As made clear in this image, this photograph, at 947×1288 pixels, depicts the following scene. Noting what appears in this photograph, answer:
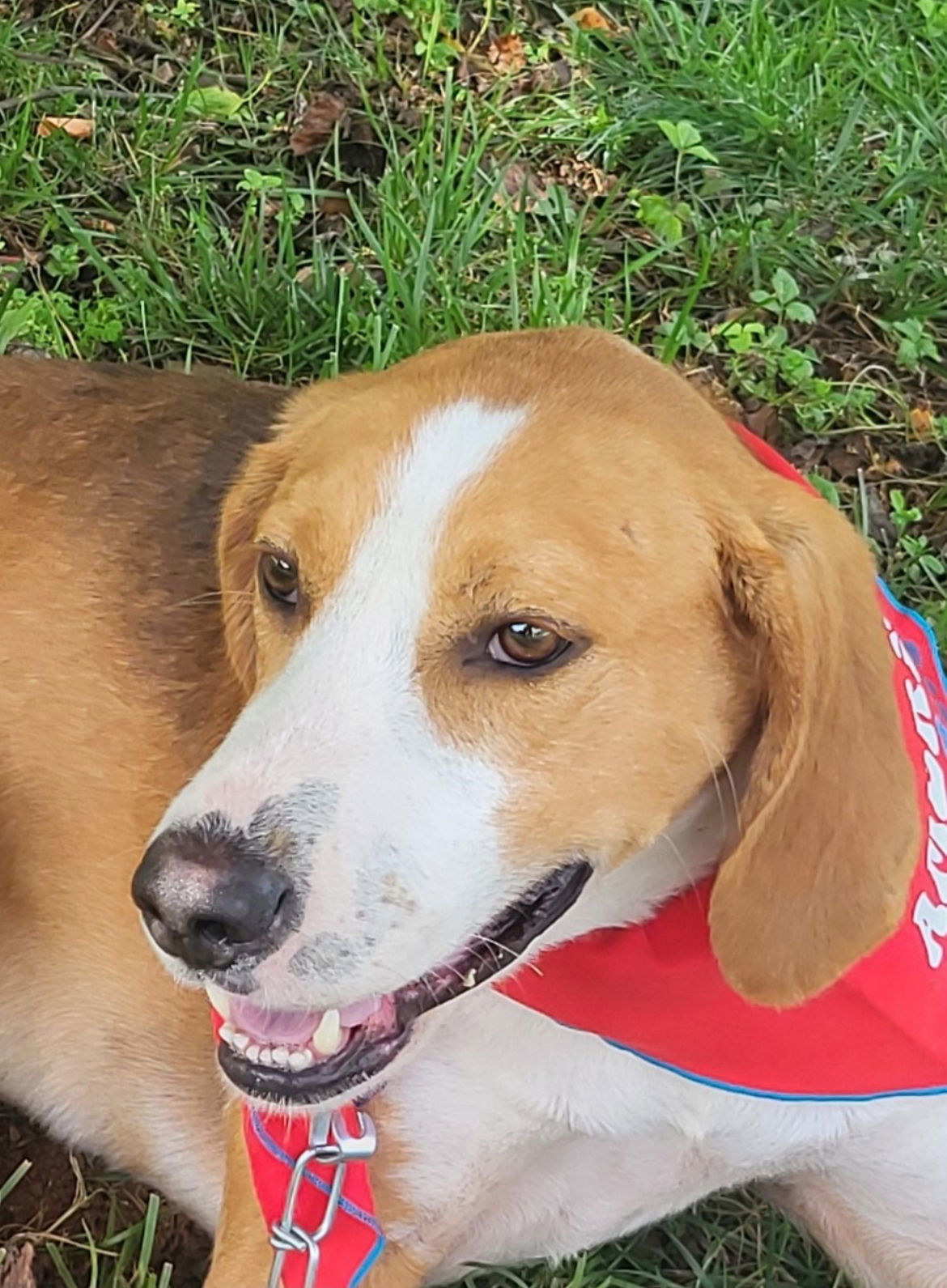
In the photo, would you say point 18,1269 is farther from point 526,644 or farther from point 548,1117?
point 526,644

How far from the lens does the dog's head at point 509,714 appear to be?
232 centimetres

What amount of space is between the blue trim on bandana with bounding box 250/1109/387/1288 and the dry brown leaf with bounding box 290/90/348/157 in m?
3.20

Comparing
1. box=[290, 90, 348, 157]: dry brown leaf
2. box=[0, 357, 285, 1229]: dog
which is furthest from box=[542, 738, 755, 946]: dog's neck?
box=[290, 90, 348, 157]: dry brown leaf

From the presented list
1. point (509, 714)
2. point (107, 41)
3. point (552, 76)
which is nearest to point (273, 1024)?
point (509, 714)

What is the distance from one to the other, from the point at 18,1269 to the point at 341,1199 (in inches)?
34.0

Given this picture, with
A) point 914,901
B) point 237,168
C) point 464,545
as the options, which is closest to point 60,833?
point 464,545

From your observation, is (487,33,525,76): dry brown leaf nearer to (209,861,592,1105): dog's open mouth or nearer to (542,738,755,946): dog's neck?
(542,738,755,946): dog's neck

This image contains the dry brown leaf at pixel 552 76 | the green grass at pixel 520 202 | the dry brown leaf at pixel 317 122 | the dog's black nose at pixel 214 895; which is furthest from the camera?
the dry brown leaf at pixel 552 76

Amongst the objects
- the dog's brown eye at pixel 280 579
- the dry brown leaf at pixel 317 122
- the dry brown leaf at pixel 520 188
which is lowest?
the dry brown leaf at pixel 520 188

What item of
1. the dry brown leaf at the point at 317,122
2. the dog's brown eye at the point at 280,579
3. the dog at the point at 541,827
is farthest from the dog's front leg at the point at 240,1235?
the dry brown leaf at the point at 317,122

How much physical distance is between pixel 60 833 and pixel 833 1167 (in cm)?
155

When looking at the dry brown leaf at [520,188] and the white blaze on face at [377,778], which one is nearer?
the white blaze on face at [377,778]

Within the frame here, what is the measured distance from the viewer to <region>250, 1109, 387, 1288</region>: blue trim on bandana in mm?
2842

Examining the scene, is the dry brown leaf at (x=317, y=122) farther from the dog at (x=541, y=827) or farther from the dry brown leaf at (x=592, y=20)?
the dog at (x=541, y=827)
